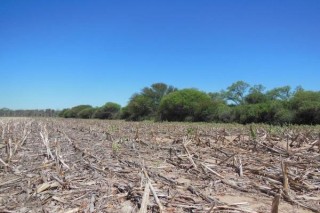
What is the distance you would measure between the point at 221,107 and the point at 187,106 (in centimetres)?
493

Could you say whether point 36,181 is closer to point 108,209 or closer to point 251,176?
point 108,209

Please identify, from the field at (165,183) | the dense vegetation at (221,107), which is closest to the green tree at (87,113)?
the dense vegetation at (221,107)

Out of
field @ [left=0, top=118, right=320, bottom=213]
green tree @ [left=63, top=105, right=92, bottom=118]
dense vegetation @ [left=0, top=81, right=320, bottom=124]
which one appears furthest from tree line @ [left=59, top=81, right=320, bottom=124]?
field @ [left=0, top=118, right=320, bottom=213]

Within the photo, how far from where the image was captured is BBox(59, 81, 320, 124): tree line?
30672 mm

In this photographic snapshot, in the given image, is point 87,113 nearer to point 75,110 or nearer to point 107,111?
point 107,111

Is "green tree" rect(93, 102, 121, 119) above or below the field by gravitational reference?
above

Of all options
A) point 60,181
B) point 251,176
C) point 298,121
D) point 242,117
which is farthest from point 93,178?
point 242,117

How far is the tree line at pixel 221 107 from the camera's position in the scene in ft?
101

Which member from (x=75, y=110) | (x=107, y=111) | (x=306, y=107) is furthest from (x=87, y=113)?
(x=306, y=107)

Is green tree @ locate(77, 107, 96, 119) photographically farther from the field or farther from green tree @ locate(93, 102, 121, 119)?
the field

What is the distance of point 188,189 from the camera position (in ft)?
18.6

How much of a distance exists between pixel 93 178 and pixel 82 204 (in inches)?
61.8

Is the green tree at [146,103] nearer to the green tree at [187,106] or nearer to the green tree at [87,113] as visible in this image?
the green tree at [187,106]

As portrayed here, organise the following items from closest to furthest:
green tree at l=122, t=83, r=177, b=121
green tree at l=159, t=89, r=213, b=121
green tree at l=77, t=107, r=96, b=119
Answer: green tree at l=159, t=89, r=213, b=121
green tree at l=122, t=83, r=177, b=121
green tree at l=77, t=107, r=96, b=119
